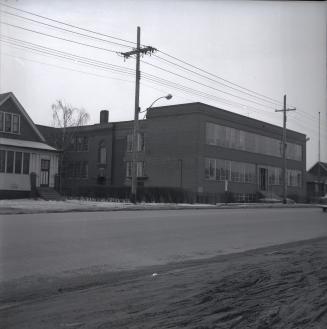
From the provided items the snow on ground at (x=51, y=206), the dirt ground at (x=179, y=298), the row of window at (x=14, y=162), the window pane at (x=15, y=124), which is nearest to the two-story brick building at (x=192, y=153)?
the row of window at (x=14, y=162)

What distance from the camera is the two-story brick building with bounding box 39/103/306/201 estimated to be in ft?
151

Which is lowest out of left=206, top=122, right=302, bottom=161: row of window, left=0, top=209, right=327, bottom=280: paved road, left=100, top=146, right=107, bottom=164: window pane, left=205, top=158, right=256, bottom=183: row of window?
left=0, top=209, right=327, bottom=280: paved road

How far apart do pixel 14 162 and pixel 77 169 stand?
26199 mm

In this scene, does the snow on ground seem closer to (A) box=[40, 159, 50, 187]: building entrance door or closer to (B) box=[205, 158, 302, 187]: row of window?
(A) box=[40, 159, 50, 187]: building entrance door

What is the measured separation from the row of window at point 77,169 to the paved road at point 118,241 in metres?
41.9

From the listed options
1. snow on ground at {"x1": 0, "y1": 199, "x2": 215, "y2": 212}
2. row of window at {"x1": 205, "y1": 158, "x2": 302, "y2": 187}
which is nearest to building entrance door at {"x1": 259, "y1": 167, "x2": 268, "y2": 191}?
row of window at {"x1": 205, "y1": 158, "x2": 302, "y2": 187}

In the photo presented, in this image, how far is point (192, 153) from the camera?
4569 centimetres

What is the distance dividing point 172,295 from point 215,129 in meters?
41.9

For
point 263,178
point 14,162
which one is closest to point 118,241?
point 14,162

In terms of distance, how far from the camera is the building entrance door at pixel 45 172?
36.5 metres

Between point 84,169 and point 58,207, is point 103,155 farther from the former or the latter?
point 58,207

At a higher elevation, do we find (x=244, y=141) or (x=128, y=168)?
(x=244, y=141)

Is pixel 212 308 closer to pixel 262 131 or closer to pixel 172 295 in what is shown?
pixel 172 295

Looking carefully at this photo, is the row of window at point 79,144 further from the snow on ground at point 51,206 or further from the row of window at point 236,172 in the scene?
the snow on ground at point 51,206
